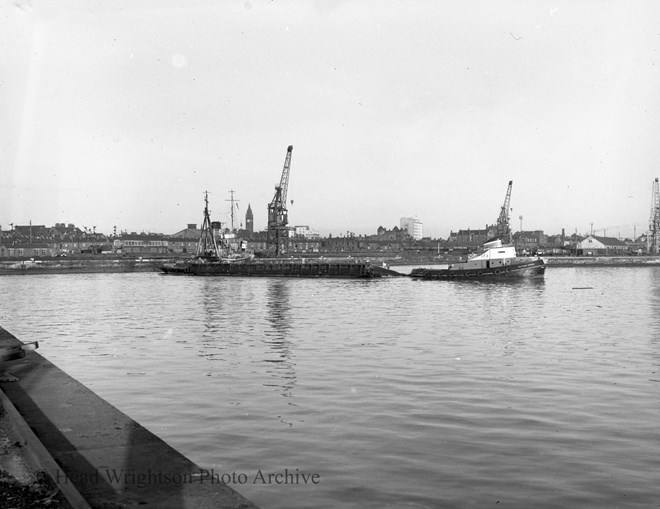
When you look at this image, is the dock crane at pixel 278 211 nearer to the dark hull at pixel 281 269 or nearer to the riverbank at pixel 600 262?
the dark hull at pixel 281 269

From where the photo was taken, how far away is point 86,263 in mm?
125000

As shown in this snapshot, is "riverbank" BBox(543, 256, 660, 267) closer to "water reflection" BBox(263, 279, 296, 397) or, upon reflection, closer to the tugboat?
the tugboat

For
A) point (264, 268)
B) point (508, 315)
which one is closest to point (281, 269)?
point (264, 268)

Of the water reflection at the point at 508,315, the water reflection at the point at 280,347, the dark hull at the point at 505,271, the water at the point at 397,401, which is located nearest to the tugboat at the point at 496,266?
the dark hull at the point at 505,271

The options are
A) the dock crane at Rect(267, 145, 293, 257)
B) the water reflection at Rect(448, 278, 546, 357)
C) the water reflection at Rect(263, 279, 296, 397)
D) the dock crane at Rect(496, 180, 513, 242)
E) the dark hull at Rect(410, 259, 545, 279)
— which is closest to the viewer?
the water reflection at Rect(263, 279, 296, 397)

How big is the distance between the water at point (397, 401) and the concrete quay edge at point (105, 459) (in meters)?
1.68

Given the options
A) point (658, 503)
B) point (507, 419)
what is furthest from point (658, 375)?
point (658, 503)

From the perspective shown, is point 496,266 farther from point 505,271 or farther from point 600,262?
point 600,262

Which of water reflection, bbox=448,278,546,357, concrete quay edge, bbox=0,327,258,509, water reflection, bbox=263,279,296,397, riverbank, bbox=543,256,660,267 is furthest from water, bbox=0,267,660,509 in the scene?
riverbank, bbox=543,256,660,267

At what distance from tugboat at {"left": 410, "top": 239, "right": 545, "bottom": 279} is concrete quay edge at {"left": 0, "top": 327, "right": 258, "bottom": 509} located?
2684 inches

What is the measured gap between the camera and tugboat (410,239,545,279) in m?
74.6

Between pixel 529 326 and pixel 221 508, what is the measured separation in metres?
26.9

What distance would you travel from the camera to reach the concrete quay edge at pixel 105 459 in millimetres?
6035

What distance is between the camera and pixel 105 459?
7270 mm
